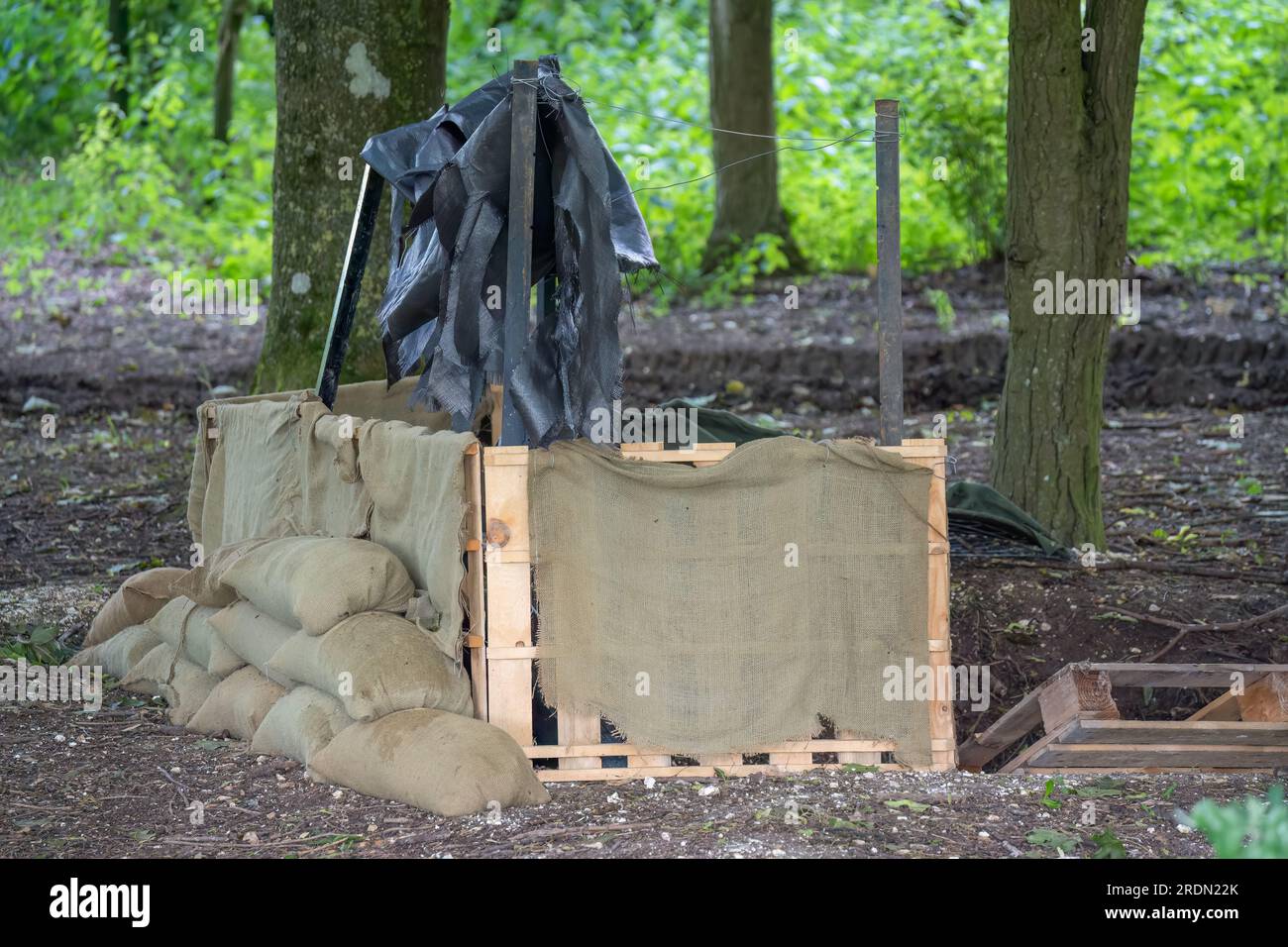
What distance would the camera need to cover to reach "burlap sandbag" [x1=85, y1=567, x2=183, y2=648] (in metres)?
6.07

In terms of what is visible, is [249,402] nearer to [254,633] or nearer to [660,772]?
[254,633]

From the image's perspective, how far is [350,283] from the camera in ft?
19.0

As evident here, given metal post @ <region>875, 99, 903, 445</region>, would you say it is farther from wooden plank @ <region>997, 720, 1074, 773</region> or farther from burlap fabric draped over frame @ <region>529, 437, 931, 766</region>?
wooden plank @ <region>997, 720, 1074, 773</region>

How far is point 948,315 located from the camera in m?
13.3

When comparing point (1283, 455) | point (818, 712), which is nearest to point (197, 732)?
point (818, 712)

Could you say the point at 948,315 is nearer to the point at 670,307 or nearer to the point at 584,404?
the point at 670,307

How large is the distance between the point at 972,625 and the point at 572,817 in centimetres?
273

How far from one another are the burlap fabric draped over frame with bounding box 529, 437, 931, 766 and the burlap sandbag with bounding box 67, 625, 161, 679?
216 centimetres

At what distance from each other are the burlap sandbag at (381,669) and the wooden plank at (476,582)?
0.06 meters
